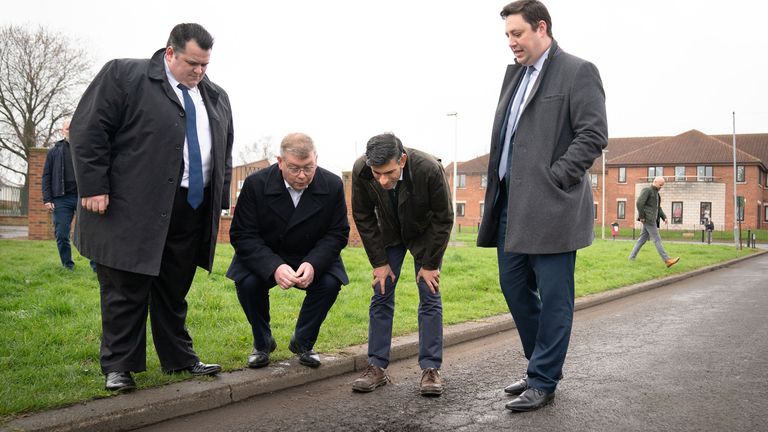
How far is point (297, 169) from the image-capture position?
4.71 m

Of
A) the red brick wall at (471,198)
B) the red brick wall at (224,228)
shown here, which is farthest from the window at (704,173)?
the red brick wall at (224,228)

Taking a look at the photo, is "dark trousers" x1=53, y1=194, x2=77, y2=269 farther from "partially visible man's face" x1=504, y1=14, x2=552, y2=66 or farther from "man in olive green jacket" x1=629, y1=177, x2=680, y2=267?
"man in olive green jacket" x1=629, y1=177, x2=680, y2=267

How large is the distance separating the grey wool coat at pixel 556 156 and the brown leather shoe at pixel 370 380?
4.27ft

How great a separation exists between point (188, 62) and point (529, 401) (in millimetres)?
3031

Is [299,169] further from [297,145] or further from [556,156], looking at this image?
[556,156]

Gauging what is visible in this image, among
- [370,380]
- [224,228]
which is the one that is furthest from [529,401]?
[224,228]

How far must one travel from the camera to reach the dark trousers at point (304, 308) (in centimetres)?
491

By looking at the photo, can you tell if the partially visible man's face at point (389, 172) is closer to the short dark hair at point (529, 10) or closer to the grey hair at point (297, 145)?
the grey hair at point (297, 145)

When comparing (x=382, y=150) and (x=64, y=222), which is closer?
(x=382, y=150)

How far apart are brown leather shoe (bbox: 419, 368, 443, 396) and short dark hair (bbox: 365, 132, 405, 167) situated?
149cm

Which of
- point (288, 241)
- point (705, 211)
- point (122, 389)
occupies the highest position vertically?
point (705, 211)

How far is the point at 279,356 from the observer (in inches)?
204

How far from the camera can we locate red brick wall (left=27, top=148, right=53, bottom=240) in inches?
635

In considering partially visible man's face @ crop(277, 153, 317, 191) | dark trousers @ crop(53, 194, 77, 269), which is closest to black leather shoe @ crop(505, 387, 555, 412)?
partially visible man's face @ crop(277, 153, 317, 191)
